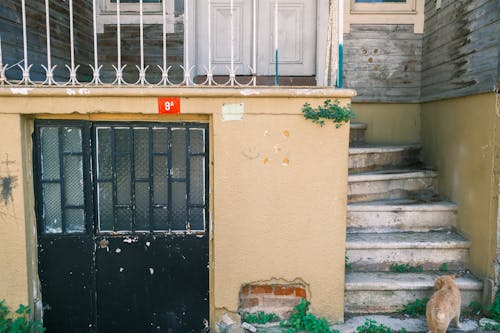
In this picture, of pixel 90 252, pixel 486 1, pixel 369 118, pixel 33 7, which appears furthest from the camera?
pixel 369 118

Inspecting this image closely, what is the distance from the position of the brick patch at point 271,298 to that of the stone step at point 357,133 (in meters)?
2.66

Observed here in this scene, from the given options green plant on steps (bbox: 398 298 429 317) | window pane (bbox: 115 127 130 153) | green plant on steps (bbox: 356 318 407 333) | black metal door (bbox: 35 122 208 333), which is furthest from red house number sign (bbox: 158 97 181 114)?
green plant on steps (bbox: 398 298 429 317)

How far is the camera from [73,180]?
356 centimetres

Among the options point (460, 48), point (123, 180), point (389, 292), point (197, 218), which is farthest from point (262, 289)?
point (460, 48)

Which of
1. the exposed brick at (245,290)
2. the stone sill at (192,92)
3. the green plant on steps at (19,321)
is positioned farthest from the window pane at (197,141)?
the green plant on steps at (19,321)

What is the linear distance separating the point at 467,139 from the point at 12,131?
4260 millimetres

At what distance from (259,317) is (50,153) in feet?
7.60

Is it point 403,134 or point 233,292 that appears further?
point 403,134

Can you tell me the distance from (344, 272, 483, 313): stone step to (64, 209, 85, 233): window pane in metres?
2.44

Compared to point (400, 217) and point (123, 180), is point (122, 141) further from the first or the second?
point (400, 217)

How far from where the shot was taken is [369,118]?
5891 millimetres

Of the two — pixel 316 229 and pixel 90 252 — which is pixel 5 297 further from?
pixel 316 229

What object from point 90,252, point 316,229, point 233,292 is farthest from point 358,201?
point 90,252

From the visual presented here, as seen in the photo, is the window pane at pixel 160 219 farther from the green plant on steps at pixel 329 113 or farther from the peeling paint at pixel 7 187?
the green plant on steps at pixel 329 113
